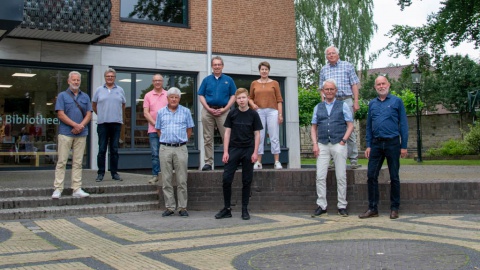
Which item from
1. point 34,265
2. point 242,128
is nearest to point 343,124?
point 242,128

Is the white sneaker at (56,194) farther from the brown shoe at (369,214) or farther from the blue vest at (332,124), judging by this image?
the brown shoe at (369,214)

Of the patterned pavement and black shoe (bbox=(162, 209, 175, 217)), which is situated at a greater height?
black shoe (bbox=(162, 209, 175, 217))

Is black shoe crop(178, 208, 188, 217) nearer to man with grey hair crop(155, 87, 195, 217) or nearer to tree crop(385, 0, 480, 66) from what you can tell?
man with grey hair crop(155, 87, 195, 217)

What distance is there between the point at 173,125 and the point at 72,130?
1.53m

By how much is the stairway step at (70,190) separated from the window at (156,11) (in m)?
6.70

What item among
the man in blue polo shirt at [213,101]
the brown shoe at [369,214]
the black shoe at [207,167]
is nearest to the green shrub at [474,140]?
the brown shoe at [369,214]

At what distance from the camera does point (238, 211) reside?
811cm

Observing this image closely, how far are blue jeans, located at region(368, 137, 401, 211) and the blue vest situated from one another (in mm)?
514

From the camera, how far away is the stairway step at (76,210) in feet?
23.0

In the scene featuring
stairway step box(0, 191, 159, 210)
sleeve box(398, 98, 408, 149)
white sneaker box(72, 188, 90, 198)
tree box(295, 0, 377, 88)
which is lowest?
stairway step box(0, 191, 159, 210)

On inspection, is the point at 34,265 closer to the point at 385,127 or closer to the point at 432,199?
the point at 385,127

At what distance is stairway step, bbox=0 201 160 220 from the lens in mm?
7023

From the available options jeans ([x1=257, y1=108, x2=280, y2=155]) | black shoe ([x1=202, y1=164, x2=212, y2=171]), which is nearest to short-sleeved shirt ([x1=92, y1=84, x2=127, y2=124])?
black shoe ([x1=202, y1=164, x2=212, y2=171])

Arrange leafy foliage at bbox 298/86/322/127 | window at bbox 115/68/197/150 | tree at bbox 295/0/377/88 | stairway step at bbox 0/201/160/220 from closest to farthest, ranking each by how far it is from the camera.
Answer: stairway step at bbox 0/201/160/220, window at bbox 115/68/197/150, tree at bbox 295/0/377/88, leafy foliage at bbox 298/86/322/127
